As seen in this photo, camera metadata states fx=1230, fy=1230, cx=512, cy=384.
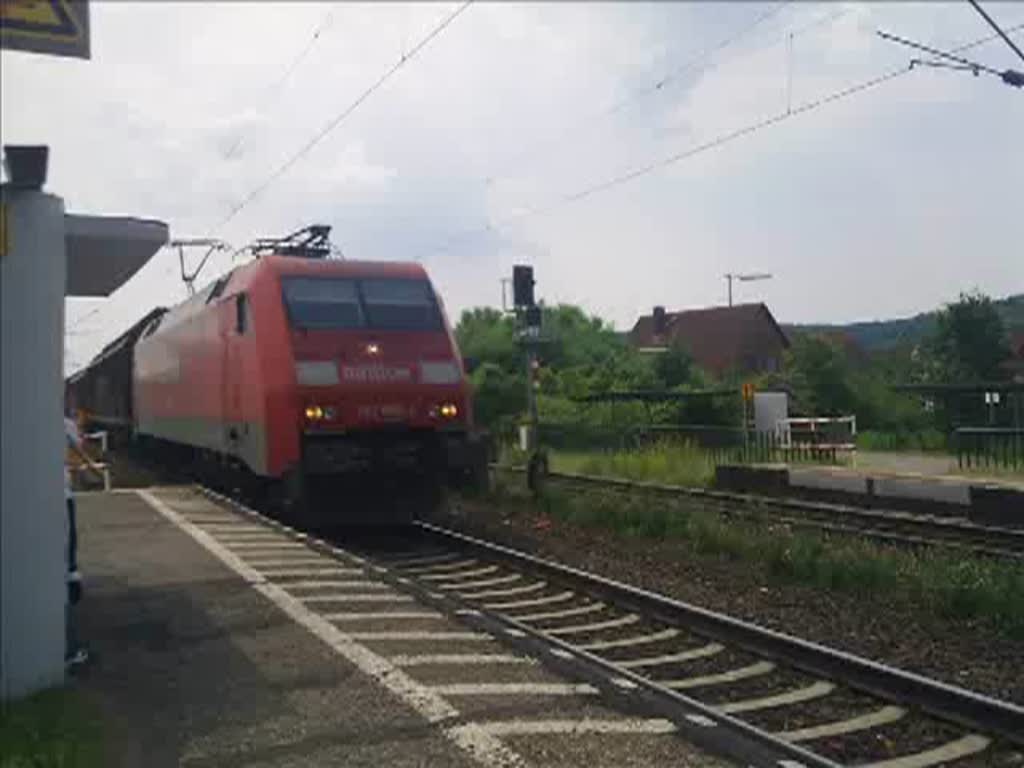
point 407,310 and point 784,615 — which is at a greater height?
point 407,310

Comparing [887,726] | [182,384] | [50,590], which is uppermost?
→ [182,384]

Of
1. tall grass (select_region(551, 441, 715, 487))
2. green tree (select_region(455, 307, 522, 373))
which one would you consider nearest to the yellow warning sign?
tall grass (select_region(551, 441, 715, 487))

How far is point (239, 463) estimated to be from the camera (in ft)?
50.9

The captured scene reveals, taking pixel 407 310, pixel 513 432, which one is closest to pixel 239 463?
pixel 407 310

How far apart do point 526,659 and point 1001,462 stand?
564 inches

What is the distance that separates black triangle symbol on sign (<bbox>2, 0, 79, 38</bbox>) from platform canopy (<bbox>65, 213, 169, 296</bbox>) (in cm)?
153

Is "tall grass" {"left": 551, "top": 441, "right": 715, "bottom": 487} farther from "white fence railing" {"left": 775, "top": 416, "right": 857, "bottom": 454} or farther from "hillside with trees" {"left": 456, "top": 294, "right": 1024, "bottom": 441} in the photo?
→ "hillside with trees" {"left": 456, "top": 294, "right": 1024, "bottom": 441}

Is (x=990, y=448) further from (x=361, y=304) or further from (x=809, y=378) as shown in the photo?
(x=809, y=378)

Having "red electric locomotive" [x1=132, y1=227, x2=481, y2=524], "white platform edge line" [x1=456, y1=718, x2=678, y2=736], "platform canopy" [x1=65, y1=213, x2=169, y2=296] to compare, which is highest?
"platform canopy" [x1=65, y1=213, x2=169, y2=296]

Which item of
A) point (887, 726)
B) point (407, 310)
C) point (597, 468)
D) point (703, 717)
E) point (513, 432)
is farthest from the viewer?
point (513, 432)

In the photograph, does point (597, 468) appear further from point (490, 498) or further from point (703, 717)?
point (703, 717)

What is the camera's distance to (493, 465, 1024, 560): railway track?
13125 mm

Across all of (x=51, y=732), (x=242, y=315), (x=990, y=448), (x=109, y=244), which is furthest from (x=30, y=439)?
(x=990, y=448)

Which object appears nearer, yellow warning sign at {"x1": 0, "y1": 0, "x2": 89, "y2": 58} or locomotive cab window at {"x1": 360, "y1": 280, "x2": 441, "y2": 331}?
yellow warning sign at {"x1": 0, "y1": 0, "x2": 89, "y2": 58}
